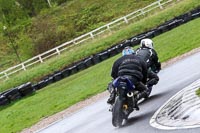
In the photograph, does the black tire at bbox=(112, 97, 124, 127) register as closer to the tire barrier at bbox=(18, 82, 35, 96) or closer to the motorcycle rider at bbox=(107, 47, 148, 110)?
the motorcycle rider at bbox=(107, 47, 148, 110)

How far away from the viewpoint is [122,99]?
11.0m

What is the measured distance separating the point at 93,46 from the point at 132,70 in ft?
87.1

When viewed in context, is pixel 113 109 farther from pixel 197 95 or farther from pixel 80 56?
pixel 80 56

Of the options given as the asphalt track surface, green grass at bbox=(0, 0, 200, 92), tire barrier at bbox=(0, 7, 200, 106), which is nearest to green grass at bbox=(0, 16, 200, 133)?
tire barrier at bbox=(0, 7, 200, 106)

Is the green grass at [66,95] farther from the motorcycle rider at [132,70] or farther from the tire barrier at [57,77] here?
the motorcycle rider at [132,70]

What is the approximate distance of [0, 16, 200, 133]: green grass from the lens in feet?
64.9

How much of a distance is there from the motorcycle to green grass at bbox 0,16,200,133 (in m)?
7.79

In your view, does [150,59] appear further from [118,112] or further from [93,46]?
[93,46]

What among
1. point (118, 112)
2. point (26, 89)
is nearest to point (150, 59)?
point (118, 112)

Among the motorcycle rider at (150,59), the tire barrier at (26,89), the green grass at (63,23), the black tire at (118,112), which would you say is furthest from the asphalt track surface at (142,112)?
the green grass at (63,23)

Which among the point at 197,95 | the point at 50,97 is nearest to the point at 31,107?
the point at 50,97

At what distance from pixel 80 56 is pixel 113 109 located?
26282mm

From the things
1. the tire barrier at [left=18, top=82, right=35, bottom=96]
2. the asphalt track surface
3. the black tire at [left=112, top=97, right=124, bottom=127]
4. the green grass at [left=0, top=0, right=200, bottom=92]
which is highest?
the black tire at [left=112, top=97, right=124, bottom=127]

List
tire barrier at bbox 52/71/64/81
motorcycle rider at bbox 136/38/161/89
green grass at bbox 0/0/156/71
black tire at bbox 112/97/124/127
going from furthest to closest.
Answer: green grass at bbox 0/0/156/71
tire barrier at bbox 52/71/64/81
motorcycle rider at bbox 136/38/161/89
black tire at bbox 112/97/124/127
